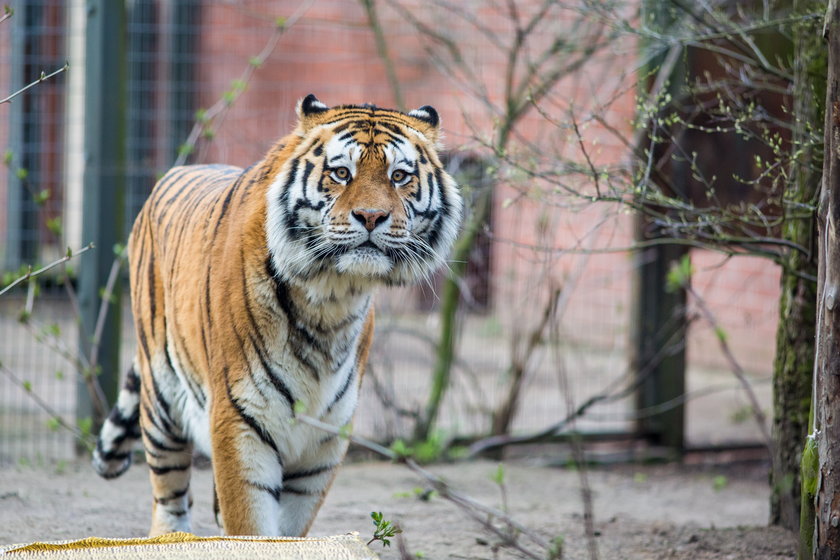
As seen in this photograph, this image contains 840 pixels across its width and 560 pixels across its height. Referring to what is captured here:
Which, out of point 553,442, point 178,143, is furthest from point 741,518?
point 178,143

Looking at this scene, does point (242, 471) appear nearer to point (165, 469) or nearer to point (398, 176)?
point (165, 469)

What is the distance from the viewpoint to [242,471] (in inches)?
118

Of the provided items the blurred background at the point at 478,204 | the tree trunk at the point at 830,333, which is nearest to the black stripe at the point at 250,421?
the blurred background at the point at 478,204

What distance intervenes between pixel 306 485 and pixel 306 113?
1220 mm

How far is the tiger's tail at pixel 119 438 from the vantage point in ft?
12.8

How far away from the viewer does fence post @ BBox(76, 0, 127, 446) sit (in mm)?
5254

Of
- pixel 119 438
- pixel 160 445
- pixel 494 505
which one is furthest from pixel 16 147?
pixel 494 505

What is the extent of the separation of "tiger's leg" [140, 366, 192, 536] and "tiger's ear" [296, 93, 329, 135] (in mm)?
1163

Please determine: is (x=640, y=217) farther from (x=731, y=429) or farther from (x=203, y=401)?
(x=203, y=401)

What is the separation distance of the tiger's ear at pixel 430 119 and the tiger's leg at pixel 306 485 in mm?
1048

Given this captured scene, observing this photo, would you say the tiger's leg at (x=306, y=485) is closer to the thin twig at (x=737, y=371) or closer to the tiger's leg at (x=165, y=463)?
the tiger's leg at (x=165, y=463)

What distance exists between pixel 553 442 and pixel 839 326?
346 centimetres

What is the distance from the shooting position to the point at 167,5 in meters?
6.80

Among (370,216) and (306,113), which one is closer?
(370,216)
